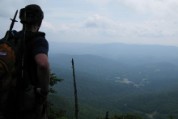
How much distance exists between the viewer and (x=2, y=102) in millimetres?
4465

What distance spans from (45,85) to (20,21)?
98 centimetres

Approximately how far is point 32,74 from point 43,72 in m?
0.24

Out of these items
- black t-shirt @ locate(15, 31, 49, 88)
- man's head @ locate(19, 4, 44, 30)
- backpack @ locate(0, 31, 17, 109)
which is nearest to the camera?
backpack @ locate(0, 31, 17, 109)

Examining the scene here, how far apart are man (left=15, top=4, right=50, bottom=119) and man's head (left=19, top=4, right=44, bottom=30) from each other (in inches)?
0.5

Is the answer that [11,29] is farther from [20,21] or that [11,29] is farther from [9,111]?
[9,111]

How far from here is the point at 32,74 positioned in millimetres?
4598

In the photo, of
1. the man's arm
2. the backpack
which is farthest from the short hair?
the man's arm

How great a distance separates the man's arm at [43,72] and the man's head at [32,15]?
578 mm

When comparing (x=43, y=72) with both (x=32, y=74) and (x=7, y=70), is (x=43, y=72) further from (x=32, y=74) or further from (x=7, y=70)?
(x=7, y=70)

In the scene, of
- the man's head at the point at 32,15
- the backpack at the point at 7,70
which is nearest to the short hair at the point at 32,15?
the man's head at the point at 32,15

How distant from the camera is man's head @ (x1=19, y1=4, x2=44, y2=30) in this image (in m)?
4.79

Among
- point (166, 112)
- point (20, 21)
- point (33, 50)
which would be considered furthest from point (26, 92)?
point (166, 112)

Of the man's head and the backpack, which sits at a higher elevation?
the man's head

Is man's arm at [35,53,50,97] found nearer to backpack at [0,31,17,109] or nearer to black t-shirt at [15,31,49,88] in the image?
black t-shirt at [15,31,49,88]
